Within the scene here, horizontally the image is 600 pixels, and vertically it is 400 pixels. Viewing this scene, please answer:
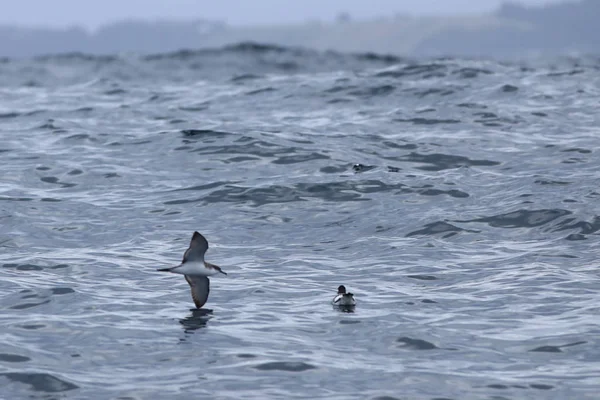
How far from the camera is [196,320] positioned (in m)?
15.2

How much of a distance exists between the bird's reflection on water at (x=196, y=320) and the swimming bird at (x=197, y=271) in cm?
13

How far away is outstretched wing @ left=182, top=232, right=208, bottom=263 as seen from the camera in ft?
47.1

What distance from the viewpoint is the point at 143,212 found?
21.6 meters

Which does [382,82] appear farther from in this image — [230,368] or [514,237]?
[230,368]

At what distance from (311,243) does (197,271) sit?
4532mm

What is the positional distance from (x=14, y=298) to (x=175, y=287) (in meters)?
2.47

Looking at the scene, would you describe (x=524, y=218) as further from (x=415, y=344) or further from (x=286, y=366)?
(x=286, y=366)

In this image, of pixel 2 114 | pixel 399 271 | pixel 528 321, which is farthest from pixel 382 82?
pixel 528 321

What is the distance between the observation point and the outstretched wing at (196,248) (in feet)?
47.1

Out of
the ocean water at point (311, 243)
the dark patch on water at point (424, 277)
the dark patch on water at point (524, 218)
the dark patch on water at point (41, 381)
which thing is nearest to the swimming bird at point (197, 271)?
the ocean water at point (311, 243)

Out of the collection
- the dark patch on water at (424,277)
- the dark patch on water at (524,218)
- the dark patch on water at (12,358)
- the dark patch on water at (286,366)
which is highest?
the dark patch on water at (524,218)

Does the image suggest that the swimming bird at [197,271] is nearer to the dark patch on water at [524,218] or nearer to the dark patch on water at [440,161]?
the dark patch on water at [524,218]

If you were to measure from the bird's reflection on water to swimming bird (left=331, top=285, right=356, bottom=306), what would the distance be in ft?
6.08

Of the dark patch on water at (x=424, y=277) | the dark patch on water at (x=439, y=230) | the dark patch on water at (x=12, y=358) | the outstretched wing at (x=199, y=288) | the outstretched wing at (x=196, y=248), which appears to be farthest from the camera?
the dark patch on water at (x=439, y=230)
